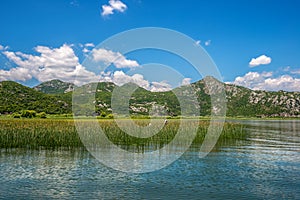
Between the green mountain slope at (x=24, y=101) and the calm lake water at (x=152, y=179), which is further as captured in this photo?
the green mountain slope at (x=24, y=101)

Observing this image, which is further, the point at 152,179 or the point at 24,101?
the point at 24,101

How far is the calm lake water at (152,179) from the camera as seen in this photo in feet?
37.2

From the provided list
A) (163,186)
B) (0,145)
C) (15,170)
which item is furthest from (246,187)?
(0,145)

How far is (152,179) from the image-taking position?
13.7m

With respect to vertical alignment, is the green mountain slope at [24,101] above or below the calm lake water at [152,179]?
above

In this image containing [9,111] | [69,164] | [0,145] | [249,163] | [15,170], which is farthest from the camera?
[9,111]

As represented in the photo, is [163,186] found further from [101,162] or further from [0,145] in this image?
[0,145]

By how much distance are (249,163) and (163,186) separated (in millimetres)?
7482

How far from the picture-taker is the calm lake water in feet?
37.2

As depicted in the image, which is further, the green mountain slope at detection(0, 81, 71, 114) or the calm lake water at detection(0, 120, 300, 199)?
the green mountain slope at detection(0, 81, 71, 114)

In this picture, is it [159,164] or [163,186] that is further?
[159,164]

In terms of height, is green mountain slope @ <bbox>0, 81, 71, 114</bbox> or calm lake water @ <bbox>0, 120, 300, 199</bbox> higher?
green mountain slope @ <bbox>0, 81, 71, 114</bbox>

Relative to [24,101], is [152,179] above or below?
below

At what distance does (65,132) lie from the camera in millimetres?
27719
